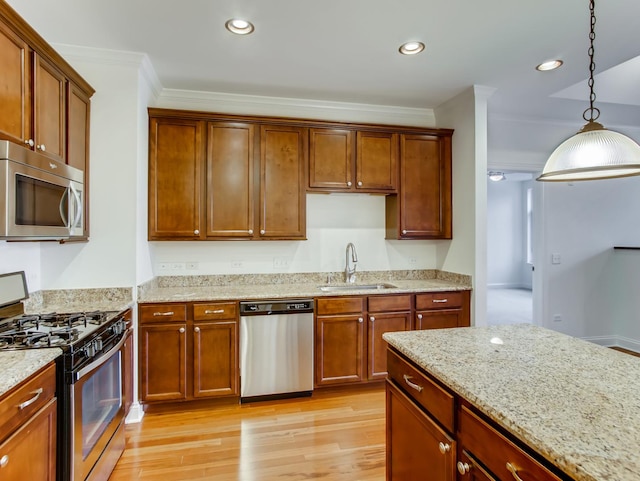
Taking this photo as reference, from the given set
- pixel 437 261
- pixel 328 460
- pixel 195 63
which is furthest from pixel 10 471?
pixel 437 261

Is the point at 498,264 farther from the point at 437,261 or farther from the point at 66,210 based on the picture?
the point at 66,210

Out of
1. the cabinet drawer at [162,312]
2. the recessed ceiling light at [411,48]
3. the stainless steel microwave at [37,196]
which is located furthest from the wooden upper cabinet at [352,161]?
the stainless steel microwave at [37,196]

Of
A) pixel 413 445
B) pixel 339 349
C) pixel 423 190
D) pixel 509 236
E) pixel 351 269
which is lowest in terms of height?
pixel 339 349

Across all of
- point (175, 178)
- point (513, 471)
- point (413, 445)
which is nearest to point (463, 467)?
point (513, 471)

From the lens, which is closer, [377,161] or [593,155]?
[593,155]

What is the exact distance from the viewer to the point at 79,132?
248 cm

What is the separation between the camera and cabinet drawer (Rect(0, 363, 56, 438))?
1.24 metres

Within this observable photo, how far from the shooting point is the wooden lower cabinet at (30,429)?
4.07ft

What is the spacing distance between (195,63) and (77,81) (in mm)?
848

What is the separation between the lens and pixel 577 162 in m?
1.47

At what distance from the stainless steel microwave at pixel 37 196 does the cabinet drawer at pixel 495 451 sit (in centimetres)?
207

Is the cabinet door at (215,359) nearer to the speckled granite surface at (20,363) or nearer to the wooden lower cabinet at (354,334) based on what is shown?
the wooden lower cabinet at (354,334)

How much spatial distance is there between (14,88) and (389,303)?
2.95m

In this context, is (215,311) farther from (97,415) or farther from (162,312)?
(97,415)
